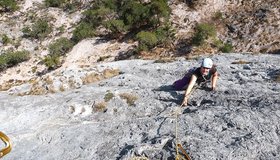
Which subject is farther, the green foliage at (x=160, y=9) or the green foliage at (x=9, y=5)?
the green foliage at (x=9, y=5)

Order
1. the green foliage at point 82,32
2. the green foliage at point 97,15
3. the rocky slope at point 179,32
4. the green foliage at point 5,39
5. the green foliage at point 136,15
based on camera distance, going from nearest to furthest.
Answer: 1. the rocky slope at point 179,32
2. the green foliage at point 136,15
3. the green foliage at point 82,32
4. the green foliage at point 97,15
5. the green foliage at point 5,39

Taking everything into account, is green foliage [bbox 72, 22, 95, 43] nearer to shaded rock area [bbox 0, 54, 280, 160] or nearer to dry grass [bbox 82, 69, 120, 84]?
dry grass [bbox 82, 69, 120, 84]

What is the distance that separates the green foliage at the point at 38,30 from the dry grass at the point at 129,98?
1998cm

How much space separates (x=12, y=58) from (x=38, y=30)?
3583 mm

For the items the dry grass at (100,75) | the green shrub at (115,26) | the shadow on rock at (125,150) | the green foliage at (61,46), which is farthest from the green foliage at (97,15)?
the shadow on rock at (125,150)

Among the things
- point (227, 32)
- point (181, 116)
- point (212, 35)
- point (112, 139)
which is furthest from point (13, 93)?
point (227, 32)

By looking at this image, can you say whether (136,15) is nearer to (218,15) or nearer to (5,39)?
(218,15)

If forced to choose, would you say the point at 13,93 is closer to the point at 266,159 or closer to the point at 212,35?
the point at 266,159

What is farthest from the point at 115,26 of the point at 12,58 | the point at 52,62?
the point at 12,58

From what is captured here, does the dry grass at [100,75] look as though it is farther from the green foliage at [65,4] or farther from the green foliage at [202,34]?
the green foliage at [65,4]

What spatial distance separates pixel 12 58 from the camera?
27.5 m

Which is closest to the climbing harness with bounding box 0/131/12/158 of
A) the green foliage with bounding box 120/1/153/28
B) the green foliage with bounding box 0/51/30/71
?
the green foliage with bounding box 120/1/153/28

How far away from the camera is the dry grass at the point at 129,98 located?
11.5 m

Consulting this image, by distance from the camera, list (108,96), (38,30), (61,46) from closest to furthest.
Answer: (108,96), (61,46), (38,30)
